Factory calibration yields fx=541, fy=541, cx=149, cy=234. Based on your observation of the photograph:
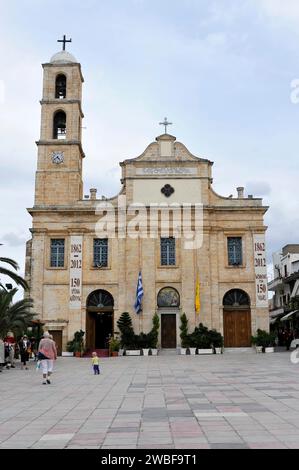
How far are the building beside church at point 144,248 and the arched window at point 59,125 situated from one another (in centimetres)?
57

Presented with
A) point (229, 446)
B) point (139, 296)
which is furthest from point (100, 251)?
point (229, 446)

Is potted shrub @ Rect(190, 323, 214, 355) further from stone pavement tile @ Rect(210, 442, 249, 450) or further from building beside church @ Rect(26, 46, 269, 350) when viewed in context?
stone pavement tile @ Rect(210, 442, 249, 450)

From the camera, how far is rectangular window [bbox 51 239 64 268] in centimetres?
3394

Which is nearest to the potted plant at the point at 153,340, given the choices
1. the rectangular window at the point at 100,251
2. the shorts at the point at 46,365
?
the rectangular window at the point at 100,251

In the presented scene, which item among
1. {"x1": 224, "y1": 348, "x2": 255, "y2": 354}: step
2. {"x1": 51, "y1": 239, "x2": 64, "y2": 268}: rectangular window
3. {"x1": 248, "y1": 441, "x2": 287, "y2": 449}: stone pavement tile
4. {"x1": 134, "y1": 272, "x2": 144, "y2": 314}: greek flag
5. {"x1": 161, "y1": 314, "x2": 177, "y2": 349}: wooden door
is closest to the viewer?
{"x1": 248, "y1": 441, "x2": 287, "y2": 449}: stone pavement tile

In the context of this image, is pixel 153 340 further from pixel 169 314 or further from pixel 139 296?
pixel 139 296

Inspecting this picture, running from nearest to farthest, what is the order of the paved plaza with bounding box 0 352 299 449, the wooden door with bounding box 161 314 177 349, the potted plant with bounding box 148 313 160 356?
1. the paved plaza with bounding box 0 352 299 449
2. the potted plant with bounding box 148 313 160 356
3. the wooden door with bounding box 161 314 177 349

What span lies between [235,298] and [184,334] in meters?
4.11

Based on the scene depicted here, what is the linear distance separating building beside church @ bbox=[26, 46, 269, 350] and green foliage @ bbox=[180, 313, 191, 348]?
24.9 inches

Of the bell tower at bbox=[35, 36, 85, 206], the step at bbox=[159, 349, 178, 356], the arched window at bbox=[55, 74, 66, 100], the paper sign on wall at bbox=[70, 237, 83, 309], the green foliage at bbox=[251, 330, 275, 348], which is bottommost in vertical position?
the step at bbox=[159, 349, 178, 356]

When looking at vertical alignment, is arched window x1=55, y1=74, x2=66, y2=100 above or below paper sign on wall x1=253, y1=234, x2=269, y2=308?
above

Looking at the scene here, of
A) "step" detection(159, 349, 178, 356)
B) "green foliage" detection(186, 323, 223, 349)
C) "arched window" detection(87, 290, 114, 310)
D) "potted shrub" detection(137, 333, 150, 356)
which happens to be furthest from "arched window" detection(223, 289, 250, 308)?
"arched window" detection(87, 290, 114, 310)

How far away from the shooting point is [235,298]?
33.7m
